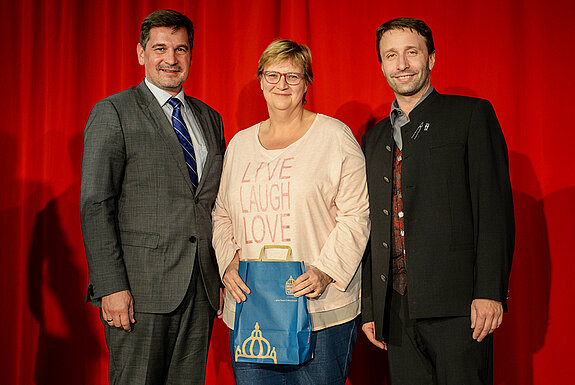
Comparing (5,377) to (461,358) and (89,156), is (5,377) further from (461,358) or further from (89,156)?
(461,358)

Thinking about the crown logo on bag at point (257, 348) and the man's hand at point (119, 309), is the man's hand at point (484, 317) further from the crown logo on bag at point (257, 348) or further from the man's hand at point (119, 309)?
Result: the man's hand at point (119, 309)

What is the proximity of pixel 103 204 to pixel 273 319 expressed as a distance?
29.6 inches

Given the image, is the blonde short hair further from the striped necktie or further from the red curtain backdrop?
the red curtain backdrop

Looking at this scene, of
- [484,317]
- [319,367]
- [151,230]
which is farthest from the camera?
[151,230]

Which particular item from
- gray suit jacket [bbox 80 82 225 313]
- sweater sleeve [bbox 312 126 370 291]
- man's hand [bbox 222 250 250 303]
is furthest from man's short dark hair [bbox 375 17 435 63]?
man's hand [bbox 222 250 250 303]

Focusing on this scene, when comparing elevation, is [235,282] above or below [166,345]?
above

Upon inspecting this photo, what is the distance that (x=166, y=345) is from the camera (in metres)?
1.96

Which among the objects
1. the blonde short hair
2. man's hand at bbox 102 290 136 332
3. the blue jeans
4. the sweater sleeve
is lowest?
the blue jeans

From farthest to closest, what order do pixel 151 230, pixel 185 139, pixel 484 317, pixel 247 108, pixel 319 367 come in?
pixel 247 108
pixel 185 139
pixel 151 230
pixel 319 367
pixel 484 317

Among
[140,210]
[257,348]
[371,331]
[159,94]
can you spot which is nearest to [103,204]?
[140,210]

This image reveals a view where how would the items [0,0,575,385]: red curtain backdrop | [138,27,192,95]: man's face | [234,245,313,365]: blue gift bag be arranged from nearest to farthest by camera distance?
[234,245,313,365]: blue gift bag < [138,27,192,95]: man's face < [0,0,575,385]: red curtain backdrop

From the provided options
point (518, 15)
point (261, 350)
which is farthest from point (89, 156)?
point (518, 15)

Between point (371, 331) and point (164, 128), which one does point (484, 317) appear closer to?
point (371, 331)

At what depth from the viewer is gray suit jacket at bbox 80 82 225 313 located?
1.86 m
